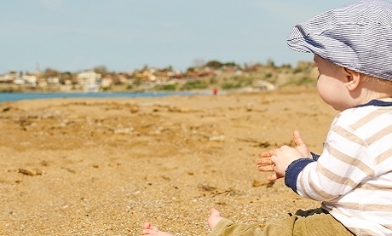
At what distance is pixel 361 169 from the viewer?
1604mm

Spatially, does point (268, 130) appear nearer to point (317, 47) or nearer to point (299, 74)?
point (317, 47)

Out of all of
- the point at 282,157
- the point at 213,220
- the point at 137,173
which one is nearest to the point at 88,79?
the point at 137,173

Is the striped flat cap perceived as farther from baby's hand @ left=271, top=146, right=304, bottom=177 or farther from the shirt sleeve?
baby's hand @ left=271, top=146, right=304, bottom=177

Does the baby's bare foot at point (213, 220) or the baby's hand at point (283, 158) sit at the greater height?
the baby's hand at point (283, 158)

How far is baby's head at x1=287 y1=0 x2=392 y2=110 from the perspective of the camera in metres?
1.62

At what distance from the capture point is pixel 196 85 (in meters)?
39.8

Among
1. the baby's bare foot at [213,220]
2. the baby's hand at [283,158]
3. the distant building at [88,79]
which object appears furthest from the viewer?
the distant building at [88,79]

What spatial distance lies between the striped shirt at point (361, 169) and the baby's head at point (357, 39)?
0.09 m

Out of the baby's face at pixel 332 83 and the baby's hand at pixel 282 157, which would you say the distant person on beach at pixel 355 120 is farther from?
the baby's hand at pixel 282 157

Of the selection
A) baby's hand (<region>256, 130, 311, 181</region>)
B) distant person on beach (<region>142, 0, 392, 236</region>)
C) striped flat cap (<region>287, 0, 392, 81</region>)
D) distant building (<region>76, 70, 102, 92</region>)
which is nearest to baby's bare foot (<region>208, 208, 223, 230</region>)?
baby's hand (<region>256, 130, 311, 181</region>)

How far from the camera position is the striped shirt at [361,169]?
1.60 metres

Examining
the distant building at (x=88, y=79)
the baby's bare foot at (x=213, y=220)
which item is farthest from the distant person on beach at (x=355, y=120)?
the distant building at (x=88, y=79)

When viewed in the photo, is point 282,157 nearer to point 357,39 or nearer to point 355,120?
point 355,120

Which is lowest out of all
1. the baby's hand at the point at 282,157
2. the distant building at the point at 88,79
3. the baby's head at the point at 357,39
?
the distant building at the point at 88,79
